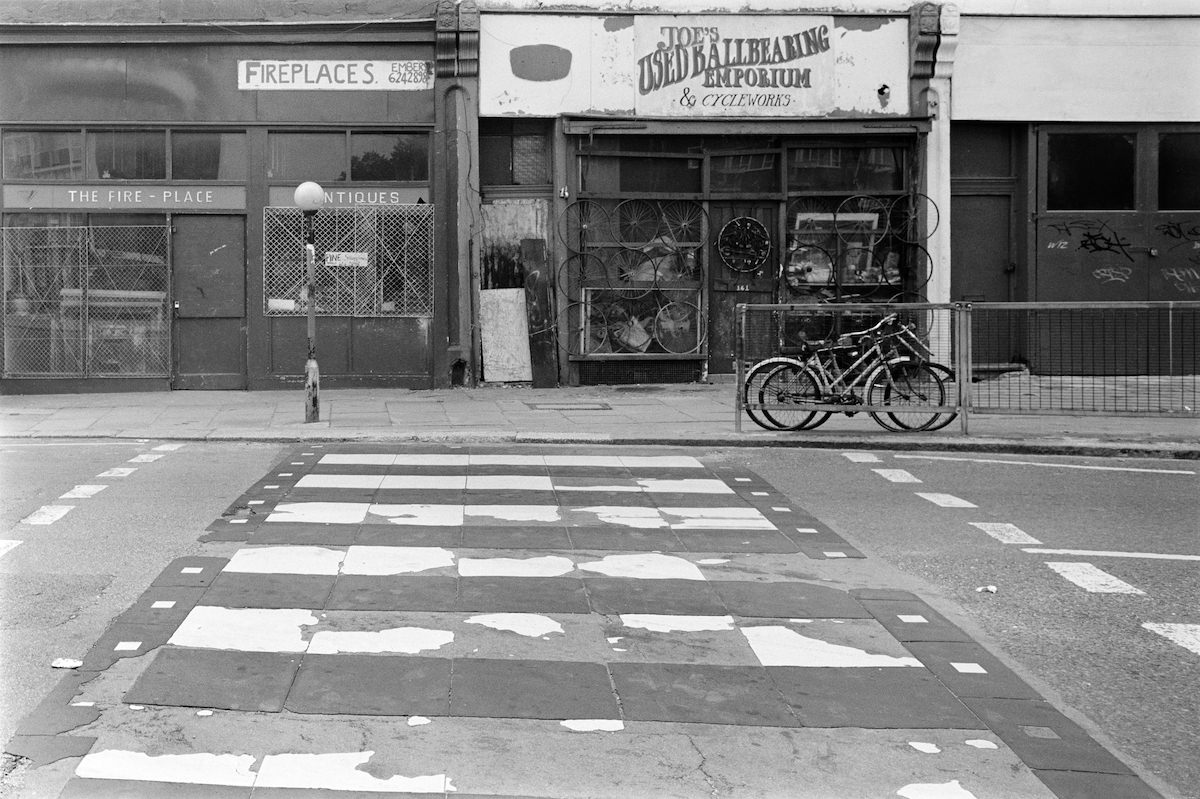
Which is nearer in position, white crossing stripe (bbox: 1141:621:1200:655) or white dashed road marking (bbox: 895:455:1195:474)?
white crossing stripe (bbox: 1141:621:1200:655)

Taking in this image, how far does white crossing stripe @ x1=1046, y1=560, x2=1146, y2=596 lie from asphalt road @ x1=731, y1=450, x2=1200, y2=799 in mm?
20

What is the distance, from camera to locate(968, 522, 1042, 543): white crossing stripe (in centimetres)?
834

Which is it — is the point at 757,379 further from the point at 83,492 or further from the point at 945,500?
the point at 83,492

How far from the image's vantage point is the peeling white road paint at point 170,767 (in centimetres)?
424

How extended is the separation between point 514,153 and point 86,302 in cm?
683

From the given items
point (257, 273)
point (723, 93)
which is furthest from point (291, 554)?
point (723, 93)

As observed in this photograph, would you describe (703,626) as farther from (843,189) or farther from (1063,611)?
(843,189)

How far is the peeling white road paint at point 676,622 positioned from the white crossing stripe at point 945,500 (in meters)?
3.91

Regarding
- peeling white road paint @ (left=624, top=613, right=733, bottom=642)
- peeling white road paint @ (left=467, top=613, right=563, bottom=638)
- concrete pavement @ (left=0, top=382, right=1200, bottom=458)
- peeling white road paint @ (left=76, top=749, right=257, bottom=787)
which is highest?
concrete pavement @ (left=0, top=382, right=1200, bottom=458)

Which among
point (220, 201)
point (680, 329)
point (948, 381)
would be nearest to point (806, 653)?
point (948, 381)

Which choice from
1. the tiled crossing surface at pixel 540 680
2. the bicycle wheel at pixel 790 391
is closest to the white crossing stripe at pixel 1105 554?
the tiled crossing surface at pixel 540 680

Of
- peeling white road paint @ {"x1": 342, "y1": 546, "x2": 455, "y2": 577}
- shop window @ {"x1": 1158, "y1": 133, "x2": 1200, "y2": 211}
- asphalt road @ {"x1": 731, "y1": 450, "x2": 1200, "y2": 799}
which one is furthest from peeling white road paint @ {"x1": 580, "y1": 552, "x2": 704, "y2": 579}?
shop window @ {"x1": 1158, "y1": 133, "x2": 1200, "y2": 211}

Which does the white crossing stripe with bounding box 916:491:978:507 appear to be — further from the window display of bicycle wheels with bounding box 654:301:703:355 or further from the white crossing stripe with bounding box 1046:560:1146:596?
the window display of bicycle wheels with bounding box 654:301:703:355

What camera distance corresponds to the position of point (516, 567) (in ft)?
23.9
